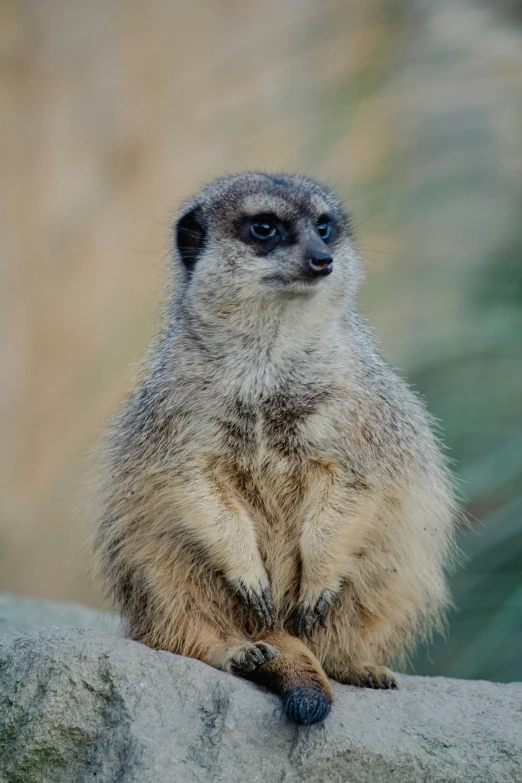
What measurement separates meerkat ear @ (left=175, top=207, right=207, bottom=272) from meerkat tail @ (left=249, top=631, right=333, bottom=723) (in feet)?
3.86

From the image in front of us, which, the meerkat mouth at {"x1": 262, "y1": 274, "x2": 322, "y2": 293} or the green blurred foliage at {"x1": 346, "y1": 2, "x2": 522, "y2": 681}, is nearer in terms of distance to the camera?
the meerkat mouth at {"x1": 262, "y1": 274, "x2": 322, "y2": 293}

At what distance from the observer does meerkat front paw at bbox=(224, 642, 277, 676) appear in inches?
98.6

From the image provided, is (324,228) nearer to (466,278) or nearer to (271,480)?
(271,480)

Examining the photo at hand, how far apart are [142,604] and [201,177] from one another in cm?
397

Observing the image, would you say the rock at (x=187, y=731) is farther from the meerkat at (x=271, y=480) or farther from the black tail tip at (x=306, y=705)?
the meerkat at (x=271, y=480)

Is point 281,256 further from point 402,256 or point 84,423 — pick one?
point 84,423

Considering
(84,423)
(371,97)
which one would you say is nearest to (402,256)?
(371,97)

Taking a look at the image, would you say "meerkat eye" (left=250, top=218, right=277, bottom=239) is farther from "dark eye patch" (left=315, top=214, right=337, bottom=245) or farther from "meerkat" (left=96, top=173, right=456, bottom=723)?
"dark eye patch" (left=315, top=214, right=337, bottom=245)

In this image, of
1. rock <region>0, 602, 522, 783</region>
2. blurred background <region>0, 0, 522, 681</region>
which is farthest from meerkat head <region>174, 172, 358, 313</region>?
blurred background <region>0, 0, 522, 681</region>

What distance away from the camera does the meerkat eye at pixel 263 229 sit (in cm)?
295

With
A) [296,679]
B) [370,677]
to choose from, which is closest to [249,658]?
[296,679]

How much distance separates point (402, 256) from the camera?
570cm

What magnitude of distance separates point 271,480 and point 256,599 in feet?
1.05

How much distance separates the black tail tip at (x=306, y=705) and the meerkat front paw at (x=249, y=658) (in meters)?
0.20
